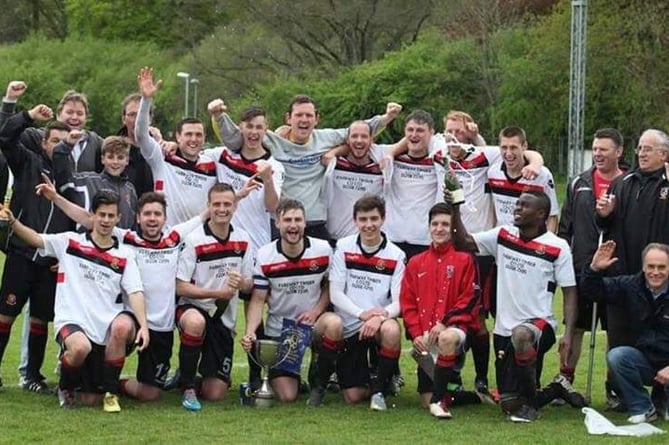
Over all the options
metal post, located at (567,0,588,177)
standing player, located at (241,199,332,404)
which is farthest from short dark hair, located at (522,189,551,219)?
metal post, located at (567,0,588,177)

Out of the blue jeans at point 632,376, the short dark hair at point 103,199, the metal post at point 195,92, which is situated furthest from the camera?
the metal post at point 195,92

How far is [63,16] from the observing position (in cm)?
7194

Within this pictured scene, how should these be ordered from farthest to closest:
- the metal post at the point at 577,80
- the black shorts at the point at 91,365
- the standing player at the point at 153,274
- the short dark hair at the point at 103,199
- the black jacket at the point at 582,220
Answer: the metal post at the point at 577,80 < the black jacket at the point at 582,220 < the standing player at the point at 153,274 < the short dark hair at the point at 103,199 < the black shorts at the point at 91,365

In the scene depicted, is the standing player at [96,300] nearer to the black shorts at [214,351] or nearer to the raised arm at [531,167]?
the black shorts at [214,351]

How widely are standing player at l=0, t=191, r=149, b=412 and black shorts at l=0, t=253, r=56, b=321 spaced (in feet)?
1.38

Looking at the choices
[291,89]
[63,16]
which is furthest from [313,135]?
[63,16]

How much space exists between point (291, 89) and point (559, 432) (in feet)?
134

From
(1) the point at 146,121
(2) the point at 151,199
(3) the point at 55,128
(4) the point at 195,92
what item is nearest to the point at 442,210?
(2) the point at 151,199

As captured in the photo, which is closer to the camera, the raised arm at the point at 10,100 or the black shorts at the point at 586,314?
the raised arm at the point at 10,100

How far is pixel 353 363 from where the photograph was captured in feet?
26.3

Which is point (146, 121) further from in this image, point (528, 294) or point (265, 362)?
point (528, 294)

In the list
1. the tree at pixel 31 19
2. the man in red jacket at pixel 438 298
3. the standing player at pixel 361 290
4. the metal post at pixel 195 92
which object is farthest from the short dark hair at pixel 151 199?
the tree at pixel 31 19

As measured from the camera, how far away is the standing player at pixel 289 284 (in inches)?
318

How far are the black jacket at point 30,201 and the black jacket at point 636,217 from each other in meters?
3.80
